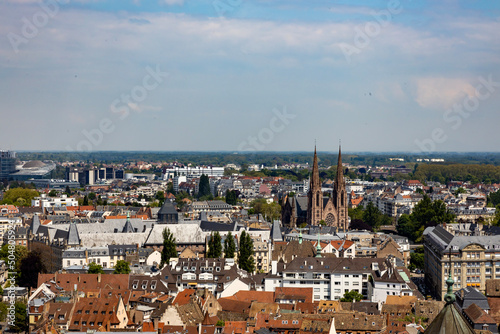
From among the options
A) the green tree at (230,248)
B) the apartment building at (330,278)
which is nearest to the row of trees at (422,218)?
the green tree at (230,248)

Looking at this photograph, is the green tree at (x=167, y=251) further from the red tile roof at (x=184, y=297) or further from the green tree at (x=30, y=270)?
Result: the red tile roof at (x=184, y=297)

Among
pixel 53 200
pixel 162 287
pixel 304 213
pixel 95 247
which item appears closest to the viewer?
pixel 162 287

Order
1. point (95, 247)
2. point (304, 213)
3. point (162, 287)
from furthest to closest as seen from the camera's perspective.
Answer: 1. point (304, 213)
2. point (95, 247)
3. point (162, 287)

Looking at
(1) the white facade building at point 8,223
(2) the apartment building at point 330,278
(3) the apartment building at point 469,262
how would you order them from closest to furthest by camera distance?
(2) the apartment building at point 330,278 → (3) the apartment building at point 469,262 → (1) the white facade building at point 8,223

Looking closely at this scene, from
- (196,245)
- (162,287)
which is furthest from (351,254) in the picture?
(162,287)

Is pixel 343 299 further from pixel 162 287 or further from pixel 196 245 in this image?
pixel 196 245

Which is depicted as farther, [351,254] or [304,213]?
[304,213]

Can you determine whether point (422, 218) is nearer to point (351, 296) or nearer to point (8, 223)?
point (351, 296)
